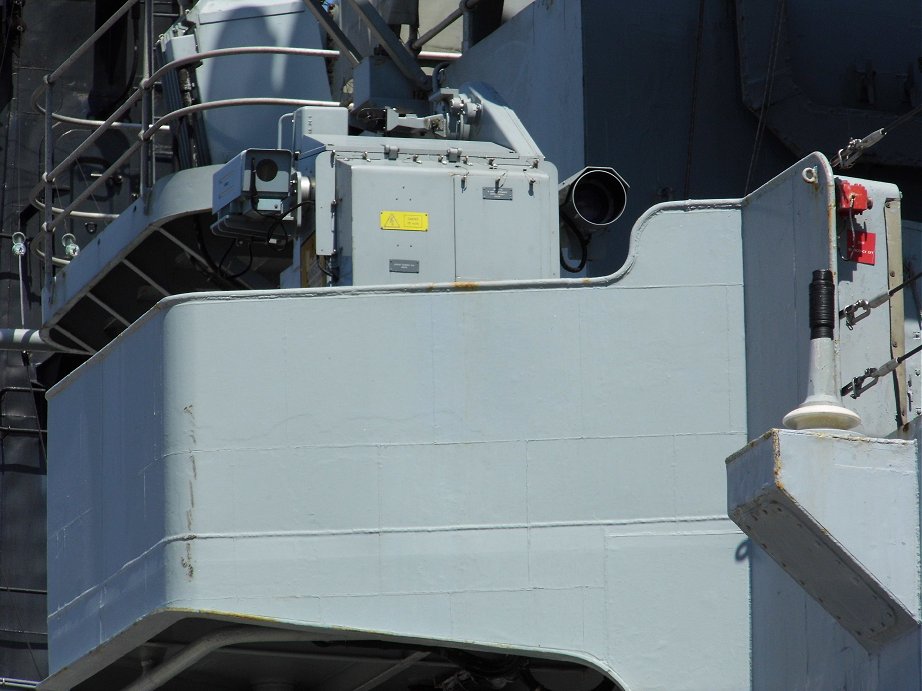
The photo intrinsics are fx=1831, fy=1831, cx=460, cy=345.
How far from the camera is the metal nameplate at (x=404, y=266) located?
28.0 ft

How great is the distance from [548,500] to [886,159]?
4.15 metres

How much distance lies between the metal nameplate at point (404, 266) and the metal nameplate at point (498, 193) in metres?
0.49

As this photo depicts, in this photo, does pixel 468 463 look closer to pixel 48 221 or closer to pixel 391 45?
pixel 391 45

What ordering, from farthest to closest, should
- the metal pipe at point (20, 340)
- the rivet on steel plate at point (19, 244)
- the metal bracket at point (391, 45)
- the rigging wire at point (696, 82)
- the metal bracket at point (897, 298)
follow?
1. the rivet on steel plate at point (19, 244)
2. the metal pipe at point (20, 340)
3. the metal bracket at point (391, 45)
4. the rigging wire at point (696, 82)
5. the metal bracket at point (897, 298)

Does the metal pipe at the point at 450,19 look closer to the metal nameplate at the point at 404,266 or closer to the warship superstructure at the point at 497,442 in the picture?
the warship superstructure at the point at 497,442

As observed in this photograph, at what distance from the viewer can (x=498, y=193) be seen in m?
8.73

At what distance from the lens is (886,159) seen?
11.0 meters

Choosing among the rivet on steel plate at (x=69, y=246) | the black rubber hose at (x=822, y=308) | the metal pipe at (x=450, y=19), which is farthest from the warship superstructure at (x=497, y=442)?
the rivet on steel plate at (x=69, y=246)

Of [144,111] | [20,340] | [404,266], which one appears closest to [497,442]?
[404,266]

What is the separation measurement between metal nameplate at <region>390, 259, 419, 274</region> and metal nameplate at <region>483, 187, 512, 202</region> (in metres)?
0.49

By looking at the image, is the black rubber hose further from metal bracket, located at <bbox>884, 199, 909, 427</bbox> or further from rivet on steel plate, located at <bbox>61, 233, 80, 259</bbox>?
rivet on steel plate, located at <bbox>61, 233, 80, 259</bbox>

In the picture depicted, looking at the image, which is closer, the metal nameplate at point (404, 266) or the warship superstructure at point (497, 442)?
the warship superstructure at point (497, 442)

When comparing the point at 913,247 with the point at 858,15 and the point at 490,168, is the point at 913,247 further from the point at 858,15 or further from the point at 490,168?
the point at 858,15

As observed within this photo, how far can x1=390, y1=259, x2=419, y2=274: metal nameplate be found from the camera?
28.0 ft
